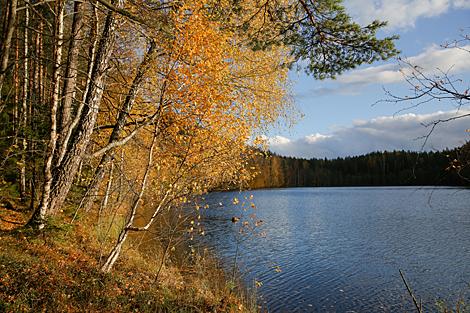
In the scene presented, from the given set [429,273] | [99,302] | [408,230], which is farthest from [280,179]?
[99,302]

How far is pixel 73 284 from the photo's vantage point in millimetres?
4680

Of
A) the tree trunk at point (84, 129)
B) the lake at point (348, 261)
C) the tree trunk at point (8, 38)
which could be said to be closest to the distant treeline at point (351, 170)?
the lake at point (348, 261)

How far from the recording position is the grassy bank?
4.22 m

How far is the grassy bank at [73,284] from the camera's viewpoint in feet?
13.8

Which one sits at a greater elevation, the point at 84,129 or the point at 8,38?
the point at 8,38

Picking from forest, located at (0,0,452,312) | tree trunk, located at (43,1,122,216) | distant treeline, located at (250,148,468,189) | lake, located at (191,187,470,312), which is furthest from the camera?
distant treeline, located at (250,148,468,189)

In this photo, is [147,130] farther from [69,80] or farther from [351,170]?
[351,170]

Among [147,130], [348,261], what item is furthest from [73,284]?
[348,261]

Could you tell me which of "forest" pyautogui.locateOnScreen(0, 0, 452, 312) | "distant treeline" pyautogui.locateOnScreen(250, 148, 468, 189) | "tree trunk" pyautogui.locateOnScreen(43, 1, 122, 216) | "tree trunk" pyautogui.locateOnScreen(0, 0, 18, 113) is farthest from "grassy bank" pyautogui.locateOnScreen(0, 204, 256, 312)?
"distant treeline" pyautogui.locateOnScreen(250, 148, 468, 189)

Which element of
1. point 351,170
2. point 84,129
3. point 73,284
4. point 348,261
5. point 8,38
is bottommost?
point 348,261

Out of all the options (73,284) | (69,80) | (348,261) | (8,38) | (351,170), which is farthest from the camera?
(351,170)

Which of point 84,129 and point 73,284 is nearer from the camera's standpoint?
point 73,284

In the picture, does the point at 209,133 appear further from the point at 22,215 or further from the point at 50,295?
the point at 22,215

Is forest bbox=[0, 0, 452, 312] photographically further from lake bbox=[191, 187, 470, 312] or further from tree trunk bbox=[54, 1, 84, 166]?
lake bbox=[191, 187, 470, 312]
